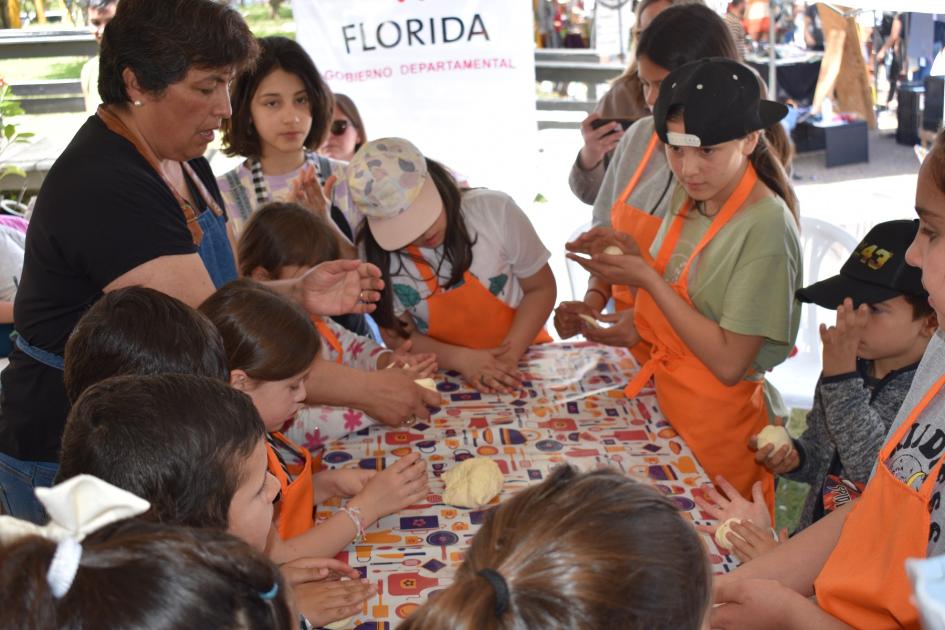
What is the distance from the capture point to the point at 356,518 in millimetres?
1797

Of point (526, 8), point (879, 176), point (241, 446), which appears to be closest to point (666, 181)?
point (241, 446)

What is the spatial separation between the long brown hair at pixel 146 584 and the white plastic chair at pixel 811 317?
9.62 ft

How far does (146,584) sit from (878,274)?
1.69m

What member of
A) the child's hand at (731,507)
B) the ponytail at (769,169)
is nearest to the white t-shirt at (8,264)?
the ponytail at (769,169)

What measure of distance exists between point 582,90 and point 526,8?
14.4 ft

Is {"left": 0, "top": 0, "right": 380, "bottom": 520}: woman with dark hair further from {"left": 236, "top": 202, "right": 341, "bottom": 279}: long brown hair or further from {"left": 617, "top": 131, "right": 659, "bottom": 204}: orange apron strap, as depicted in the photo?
{"left": 617, "top": 131, "right": 659, "bottom": 204}: orange apron strap

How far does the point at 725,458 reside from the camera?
2303mm

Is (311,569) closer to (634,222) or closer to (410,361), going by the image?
(410,361)

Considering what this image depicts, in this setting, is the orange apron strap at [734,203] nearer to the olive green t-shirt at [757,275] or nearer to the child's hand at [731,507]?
the olive green t-shirt at [757,275]

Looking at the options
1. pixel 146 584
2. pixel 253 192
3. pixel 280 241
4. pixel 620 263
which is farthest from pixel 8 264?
pixel 146 584

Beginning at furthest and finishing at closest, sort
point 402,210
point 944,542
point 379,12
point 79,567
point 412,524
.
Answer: point 379,12 → point 402,210 → point 412,524 → point 944,542 → point 79,567

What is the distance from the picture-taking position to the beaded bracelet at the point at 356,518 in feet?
5.88

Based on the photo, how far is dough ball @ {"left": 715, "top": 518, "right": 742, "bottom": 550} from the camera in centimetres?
172

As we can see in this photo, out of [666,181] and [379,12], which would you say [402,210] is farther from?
[379,12]
